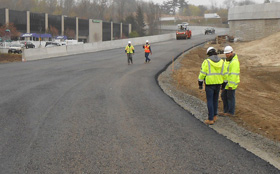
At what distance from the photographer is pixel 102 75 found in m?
17.6

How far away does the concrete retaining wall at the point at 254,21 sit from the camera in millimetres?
40375

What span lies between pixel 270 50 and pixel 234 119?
74.6 ft

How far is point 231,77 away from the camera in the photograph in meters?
8.93

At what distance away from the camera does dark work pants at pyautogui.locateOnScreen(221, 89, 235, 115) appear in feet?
30.3

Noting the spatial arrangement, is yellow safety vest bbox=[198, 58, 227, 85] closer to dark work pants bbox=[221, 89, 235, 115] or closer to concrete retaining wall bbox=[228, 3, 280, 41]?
dark work pants bbox=[221, 89, 235, 115]

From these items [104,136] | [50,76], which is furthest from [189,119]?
[50,76]

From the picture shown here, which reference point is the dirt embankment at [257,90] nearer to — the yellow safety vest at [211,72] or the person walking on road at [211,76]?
the person walking on road at [211,76]

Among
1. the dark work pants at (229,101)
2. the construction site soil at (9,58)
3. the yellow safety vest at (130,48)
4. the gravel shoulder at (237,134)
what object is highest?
the yellow safety vest at (130,48)

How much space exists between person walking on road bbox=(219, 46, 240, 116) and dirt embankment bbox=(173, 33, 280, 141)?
42 centimetres

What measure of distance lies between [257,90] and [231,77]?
8.36 metres

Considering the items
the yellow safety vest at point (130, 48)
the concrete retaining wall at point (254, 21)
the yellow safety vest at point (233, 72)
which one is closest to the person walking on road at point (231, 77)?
the yellow safety vest at point (233, 72)

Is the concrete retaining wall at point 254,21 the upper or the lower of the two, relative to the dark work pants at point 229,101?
upper

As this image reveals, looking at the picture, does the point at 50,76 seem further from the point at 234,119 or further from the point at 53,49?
the point at 53,49

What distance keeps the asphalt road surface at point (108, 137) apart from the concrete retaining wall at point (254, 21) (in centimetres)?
3287
